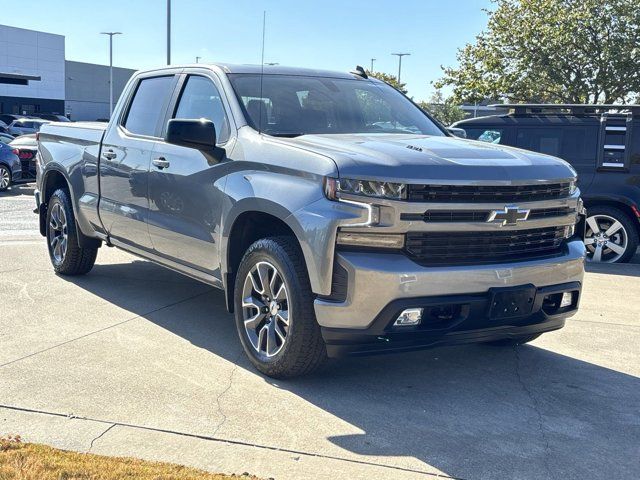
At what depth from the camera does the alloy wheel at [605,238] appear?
29.7 ft

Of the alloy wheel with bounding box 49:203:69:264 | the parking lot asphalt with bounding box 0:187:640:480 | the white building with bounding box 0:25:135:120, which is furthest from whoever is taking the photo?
the white building with bounding box 0:25:135:120

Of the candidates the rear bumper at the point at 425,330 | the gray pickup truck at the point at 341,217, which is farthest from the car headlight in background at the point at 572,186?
the rear bumper at the point at 425,330

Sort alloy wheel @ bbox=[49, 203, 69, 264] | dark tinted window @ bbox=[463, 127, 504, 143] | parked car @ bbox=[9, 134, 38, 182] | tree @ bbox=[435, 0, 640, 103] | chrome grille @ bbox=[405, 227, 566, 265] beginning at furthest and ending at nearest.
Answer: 1. tree @ bbox=[435, 0, 640, 103]
2. parked car @ bbox=[9, 134, 38, 182]
3. dark tinted window @ bbox=[463, 127, 504, 143]
4. alloy wheel @ bbox=[49, 203, 69, 264]
5. chrome grille @ bbox=[405, 227, 566, 265]

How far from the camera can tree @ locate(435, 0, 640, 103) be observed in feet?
73.1

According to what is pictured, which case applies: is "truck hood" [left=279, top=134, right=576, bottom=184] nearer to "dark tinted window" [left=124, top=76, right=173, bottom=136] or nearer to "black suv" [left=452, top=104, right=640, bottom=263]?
"dark tinted window" [left=124, top=76, right=173, bottom=136]

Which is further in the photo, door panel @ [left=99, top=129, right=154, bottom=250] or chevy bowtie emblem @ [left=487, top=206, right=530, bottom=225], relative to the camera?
door panel @ [left=99, top=129, right=154, bottom=250]

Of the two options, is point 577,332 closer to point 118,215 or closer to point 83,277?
point 118,215

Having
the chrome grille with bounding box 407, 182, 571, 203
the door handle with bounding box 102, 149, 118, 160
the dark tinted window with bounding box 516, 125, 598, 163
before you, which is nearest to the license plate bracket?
the chrome grille with bounding box 407, 182, 571, 203

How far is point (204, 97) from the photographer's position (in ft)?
17.9

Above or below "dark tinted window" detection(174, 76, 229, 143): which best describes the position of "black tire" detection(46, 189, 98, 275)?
below

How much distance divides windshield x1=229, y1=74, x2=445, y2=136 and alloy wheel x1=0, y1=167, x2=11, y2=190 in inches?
478

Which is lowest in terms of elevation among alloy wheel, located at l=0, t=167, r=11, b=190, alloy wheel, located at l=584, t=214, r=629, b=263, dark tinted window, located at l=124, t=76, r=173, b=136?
alloy wheel, located at l=0, t=167, r=11, b=190

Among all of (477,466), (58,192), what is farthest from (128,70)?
(477,466)

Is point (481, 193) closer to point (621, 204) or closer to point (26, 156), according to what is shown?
point (621, 204)
